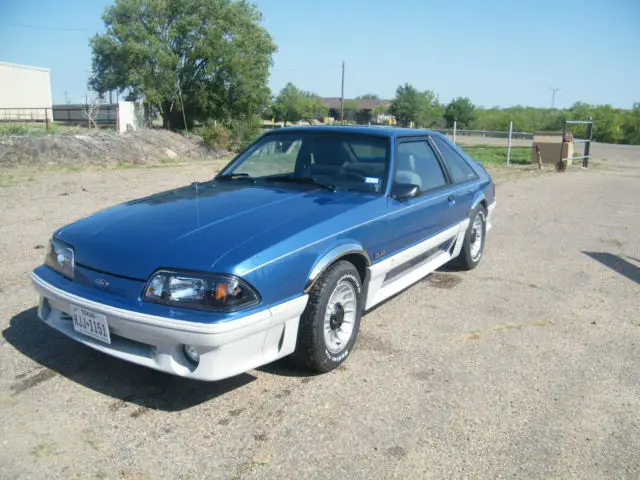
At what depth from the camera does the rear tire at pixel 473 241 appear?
5.54m

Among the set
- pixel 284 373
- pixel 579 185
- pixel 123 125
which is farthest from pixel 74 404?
pixel 123 125

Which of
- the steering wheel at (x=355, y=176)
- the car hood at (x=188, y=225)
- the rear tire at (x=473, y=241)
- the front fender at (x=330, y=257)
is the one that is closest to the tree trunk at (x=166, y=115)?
the rear tire at (x=473, y=241)

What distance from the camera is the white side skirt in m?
3.82

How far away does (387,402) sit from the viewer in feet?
10.3

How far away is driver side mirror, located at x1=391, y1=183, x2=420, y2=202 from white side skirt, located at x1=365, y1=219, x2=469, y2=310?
41cm

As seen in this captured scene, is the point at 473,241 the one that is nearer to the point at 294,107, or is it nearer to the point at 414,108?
the point at 414,108

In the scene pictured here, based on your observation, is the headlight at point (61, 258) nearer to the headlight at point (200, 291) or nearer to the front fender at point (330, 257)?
the headlight at point (200, 291)

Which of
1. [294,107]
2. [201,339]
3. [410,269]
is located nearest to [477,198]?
[410,269]

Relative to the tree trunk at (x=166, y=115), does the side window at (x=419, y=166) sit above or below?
below

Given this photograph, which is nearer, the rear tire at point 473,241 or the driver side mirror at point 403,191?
the driver side mirror at point 403,191

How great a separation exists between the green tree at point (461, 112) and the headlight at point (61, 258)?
5805cm

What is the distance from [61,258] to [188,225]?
0.81 metres

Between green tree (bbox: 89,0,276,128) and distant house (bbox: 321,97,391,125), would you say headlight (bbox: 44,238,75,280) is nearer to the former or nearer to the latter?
green tree (bbox: 89,0,276,128)

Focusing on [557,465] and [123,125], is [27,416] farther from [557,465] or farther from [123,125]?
[123,125]
